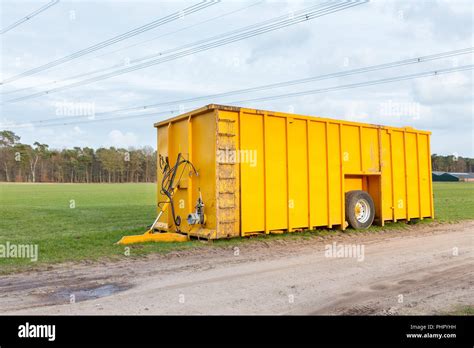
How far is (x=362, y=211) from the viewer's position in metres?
13.4

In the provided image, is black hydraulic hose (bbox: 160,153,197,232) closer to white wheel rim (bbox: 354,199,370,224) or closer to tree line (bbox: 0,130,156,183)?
white wheel rim (bbox: 354,199,370,224)

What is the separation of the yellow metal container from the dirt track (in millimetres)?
1380

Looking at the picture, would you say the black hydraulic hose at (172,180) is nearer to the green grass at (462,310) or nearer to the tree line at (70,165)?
the green grass at (462,310)

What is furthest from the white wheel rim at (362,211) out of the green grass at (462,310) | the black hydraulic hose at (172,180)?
the green grass at (462,310)

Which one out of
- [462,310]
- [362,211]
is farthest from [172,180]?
[462,310]

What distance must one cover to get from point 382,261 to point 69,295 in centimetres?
589

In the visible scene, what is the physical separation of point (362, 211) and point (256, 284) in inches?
306

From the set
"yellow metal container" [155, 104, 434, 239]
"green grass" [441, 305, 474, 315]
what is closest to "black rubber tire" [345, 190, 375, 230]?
"yellow metal container" [155, 104, 434, 239]

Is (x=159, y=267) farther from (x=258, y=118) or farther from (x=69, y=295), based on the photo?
(x=258, y=118)

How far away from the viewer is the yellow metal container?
1059cm
